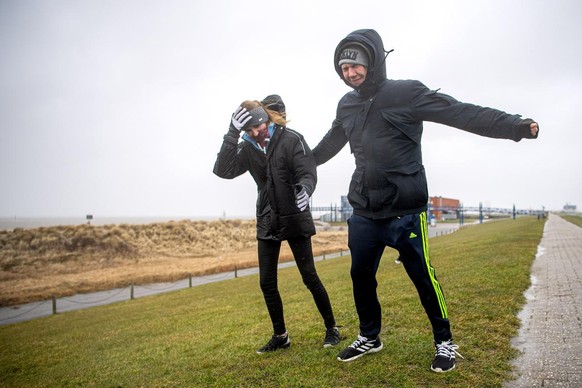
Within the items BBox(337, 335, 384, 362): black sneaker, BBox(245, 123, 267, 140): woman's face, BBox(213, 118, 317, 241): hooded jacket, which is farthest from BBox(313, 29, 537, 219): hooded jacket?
BBox(337, 335, 384, 362): black sneaker

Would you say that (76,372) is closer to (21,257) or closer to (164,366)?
(164,366)

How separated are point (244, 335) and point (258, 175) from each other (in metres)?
2.56

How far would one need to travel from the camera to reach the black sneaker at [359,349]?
129 inches

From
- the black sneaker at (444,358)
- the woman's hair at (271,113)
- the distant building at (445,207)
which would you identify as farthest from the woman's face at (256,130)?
the distant building at (445,207)

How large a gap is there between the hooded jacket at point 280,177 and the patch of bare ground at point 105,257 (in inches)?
963

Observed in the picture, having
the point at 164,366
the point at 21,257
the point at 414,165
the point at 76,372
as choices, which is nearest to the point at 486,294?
the point at 414,165

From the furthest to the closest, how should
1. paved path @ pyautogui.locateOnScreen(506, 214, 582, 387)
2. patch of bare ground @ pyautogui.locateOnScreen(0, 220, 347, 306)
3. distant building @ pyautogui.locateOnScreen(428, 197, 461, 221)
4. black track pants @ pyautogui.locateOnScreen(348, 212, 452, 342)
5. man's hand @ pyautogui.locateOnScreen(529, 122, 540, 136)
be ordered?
distant building @ pyautogui.locateOnScreen(428, 197, 461, 221) → patch of bare ground @ pyautogui.locateOnScreen(0, 220, 347, 306) → black track pants @ pyautogui.locateOnScreen(348, 212, 452, 342) → paved path @ pyautogui.locateOnScreen(506, 214, 582, 387) → man's hand @ pyautogui.locateOnScreen(529, 122, 540, 136)

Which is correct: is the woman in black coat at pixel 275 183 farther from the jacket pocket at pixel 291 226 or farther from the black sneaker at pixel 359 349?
the black sneaker at pixel 359 349

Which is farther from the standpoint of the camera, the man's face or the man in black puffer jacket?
the man's face

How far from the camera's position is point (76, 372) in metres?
5.14

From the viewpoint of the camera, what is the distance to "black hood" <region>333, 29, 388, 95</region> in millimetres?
3080

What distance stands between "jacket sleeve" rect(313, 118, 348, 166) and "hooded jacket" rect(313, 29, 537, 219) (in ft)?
1.32

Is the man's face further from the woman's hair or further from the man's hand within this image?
the man's hand

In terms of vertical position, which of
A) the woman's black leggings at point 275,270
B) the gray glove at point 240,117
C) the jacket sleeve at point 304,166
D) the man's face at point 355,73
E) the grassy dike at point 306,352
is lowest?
the grassy dike at point 306,352
